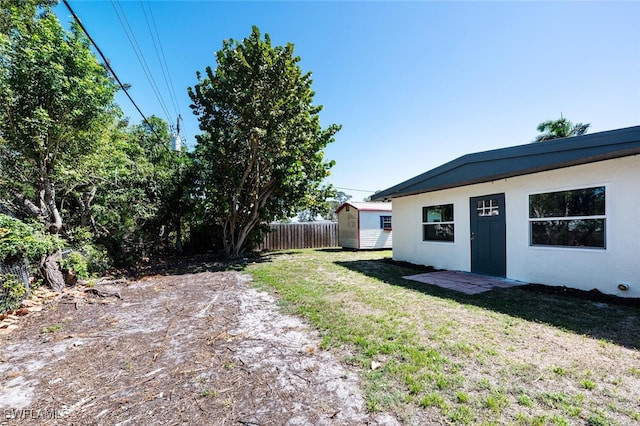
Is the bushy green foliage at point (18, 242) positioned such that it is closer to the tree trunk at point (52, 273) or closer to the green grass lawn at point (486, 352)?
the tree trunk at point (52, 273)

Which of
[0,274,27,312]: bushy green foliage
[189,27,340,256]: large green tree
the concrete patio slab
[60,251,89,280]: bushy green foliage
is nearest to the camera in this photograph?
[0,274,27,312]: bushy green foliage

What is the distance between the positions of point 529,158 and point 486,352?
4.18 meters

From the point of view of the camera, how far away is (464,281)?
592 centimetres

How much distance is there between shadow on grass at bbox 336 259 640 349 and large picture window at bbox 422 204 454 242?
241cm

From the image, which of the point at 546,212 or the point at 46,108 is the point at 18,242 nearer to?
the point at 46,108

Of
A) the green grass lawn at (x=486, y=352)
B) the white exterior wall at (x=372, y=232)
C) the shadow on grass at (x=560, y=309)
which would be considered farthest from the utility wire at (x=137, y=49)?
the white exterior wall at (x=372, y=232)

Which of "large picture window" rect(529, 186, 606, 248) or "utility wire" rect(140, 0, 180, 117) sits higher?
"utility wire" rect(140, 0, 180, 117)

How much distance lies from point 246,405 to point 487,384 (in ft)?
6.33

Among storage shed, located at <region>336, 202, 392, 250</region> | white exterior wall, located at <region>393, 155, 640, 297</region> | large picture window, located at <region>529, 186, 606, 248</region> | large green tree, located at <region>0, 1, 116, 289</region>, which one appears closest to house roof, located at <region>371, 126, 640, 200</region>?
white exterior wall, located at <region>393, 155, 640, 297</region>

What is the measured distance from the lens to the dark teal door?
20.3ft

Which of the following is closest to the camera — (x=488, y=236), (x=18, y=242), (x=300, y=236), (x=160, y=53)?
(x=18, y=242)

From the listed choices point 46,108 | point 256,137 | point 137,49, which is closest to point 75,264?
point 46,108

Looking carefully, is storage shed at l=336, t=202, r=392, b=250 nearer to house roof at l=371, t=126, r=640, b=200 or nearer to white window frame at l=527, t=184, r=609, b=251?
house roof at l=371, t=126, r=640, b=200

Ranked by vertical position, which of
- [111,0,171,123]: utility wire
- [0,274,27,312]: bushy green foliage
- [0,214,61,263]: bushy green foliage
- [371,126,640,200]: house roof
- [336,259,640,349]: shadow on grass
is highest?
[111,0,171,123]: utility wire
